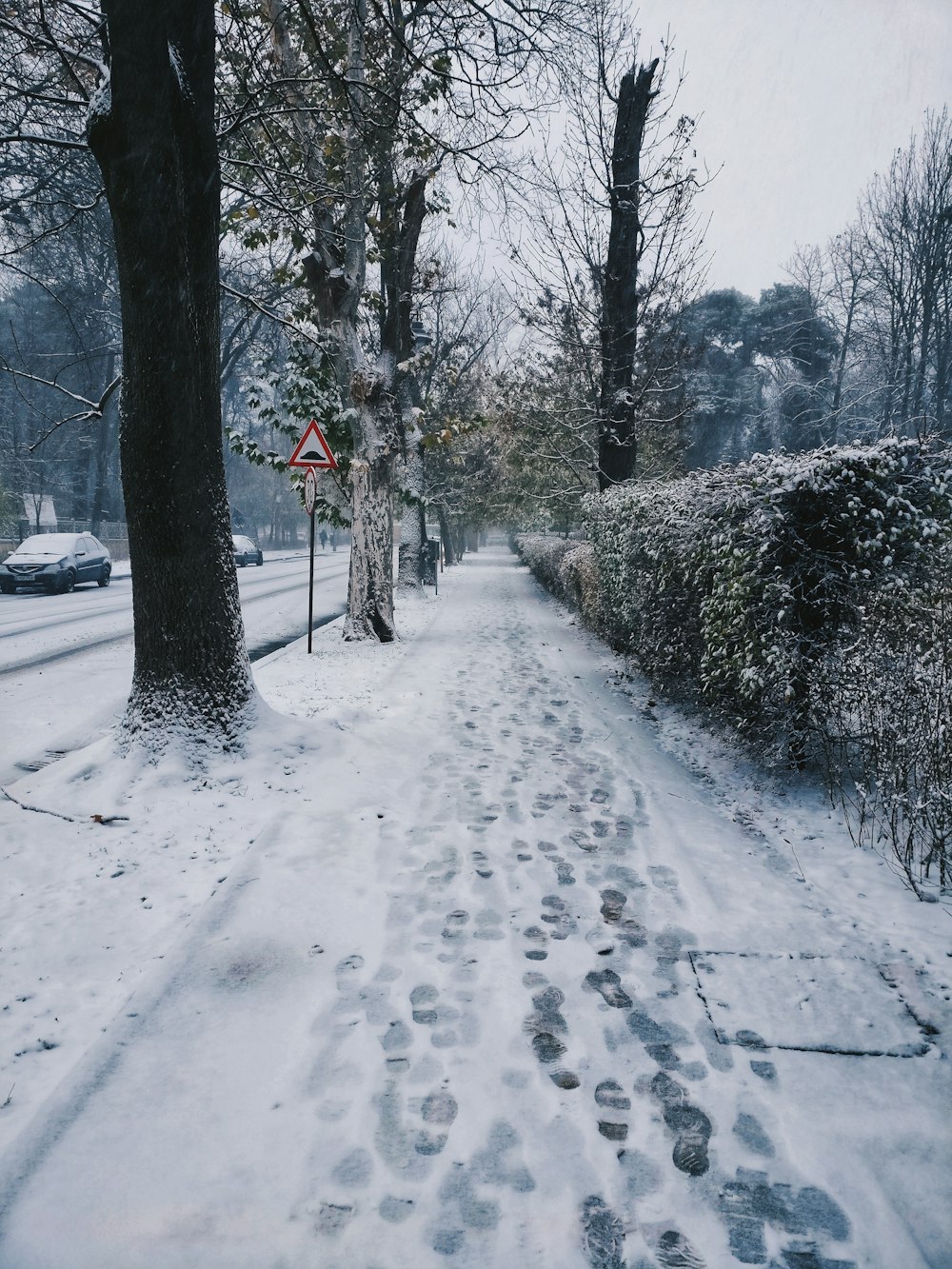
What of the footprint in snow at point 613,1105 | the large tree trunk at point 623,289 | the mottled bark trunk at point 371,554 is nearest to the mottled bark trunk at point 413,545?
the large tree trunk at point 623,289

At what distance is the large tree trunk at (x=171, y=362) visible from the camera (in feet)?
14.2

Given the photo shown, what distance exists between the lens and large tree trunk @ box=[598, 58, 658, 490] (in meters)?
11.0

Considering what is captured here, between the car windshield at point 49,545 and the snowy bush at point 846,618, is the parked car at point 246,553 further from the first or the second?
the snowy bush at point 846,618

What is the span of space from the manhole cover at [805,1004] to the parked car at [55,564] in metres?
19.9

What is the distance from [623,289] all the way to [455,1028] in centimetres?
1177

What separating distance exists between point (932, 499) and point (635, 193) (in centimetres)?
945

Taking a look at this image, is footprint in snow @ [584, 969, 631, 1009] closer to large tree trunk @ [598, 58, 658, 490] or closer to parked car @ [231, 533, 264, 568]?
large tree trunk @ [598, 58, 658, 490]

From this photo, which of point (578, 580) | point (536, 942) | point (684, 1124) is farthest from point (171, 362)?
point (578, 580)

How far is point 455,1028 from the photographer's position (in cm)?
258

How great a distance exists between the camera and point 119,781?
14.8 ft

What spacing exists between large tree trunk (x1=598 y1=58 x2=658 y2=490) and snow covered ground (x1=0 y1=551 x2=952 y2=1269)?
8.36 meters

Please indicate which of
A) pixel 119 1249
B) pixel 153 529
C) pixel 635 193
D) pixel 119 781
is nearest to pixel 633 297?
pixel 635 193

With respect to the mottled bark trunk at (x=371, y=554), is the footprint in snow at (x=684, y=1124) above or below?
below

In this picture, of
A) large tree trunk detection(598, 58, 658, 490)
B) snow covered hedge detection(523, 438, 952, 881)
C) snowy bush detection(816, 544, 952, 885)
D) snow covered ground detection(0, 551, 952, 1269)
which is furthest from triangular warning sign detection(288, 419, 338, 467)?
snowy bush detection(816, 544, 952, 885)
